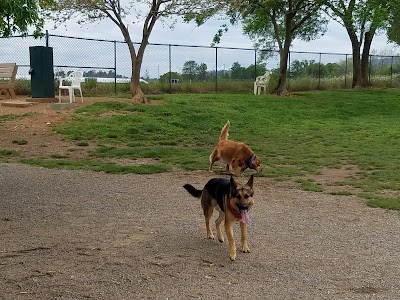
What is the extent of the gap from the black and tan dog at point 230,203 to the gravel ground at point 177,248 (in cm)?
15

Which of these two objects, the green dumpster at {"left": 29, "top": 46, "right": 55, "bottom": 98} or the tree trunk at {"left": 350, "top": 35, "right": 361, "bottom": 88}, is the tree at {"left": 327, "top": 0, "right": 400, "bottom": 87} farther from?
the green dumpster at {"left": 29, "top": 46, "right": 55, "bottom": 98}

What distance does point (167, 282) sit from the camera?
430cm

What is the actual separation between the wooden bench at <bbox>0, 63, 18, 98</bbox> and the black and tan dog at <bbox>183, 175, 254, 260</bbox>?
13.8m

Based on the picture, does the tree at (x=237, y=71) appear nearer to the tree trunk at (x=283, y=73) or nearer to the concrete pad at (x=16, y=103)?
the tree trunk at (x=283, y=73)

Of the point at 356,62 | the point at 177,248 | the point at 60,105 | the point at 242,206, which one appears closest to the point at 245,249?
the point at 242,206

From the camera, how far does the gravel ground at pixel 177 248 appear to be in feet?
13.8

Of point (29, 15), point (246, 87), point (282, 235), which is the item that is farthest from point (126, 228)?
point (246, 87)

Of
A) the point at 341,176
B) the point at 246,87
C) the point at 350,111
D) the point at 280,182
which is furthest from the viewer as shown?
the point at 246,87

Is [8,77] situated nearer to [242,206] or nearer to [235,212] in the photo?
[235,212]

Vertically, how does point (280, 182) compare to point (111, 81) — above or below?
below

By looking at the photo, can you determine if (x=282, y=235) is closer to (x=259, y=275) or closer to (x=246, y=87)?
(x=259, y=275)

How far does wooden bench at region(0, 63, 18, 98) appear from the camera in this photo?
58.3 feet

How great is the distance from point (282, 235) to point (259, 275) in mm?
1335

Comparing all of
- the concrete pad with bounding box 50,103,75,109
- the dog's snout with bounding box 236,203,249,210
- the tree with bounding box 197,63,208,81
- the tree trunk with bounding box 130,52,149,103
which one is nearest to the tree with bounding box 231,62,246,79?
the tree with bounding box 197,63,208,81
